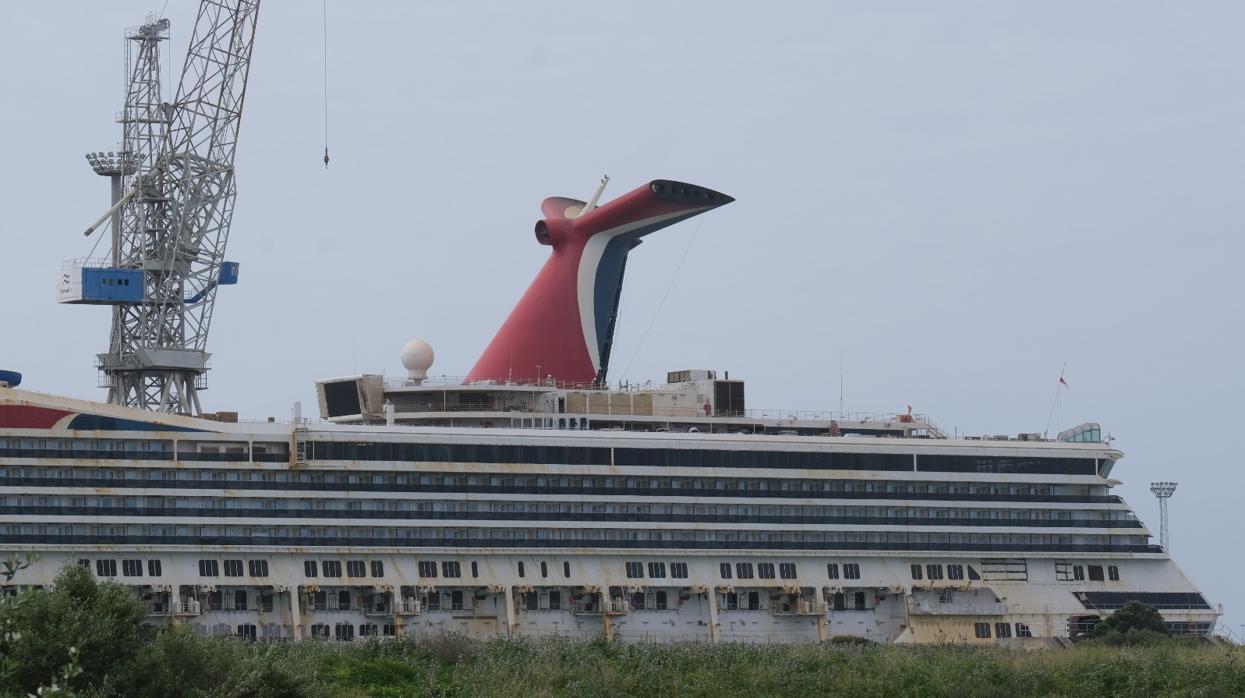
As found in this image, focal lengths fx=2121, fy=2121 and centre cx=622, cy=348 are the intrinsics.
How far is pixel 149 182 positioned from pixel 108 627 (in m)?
70.3

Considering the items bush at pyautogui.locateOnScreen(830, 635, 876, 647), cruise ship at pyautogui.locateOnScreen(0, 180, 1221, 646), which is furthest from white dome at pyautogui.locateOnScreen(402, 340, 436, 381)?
bush at pyautogui.locateOnScreen(830, 635, 876, 647)

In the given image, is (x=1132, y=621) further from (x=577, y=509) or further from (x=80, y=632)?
(x=80, y=632)

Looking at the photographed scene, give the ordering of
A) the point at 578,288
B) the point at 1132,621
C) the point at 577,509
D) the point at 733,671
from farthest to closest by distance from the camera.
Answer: the point at 578,288 < the point at 1132,621 < the point at 577,509 < the point at 733,671

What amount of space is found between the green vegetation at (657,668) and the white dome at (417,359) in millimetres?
21035

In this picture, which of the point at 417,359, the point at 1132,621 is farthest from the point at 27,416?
the point at 1132,621

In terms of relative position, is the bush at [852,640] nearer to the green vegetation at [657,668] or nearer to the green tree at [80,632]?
the green vegetation at [657,668]

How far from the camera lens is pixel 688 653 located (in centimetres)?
Result: 10181

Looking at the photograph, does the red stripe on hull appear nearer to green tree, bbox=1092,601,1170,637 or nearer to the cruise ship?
the cruise ship

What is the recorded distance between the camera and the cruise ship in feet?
350

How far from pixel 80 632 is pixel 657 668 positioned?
1258 inches

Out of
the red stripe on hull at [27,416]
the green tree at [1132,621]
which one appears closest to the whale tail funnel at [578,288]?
the red stripe on hull at [27,416]

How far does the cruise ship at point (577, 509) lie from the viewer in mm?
106625

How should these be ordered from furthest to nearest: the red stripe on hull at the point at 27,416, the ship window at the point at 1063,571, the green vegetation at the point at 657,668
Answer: the ship window at the point at 1063,571
the red stripe on hull at the point at 27,416
the green vegetation at the point at 657,668

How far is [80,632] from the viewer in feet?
240
